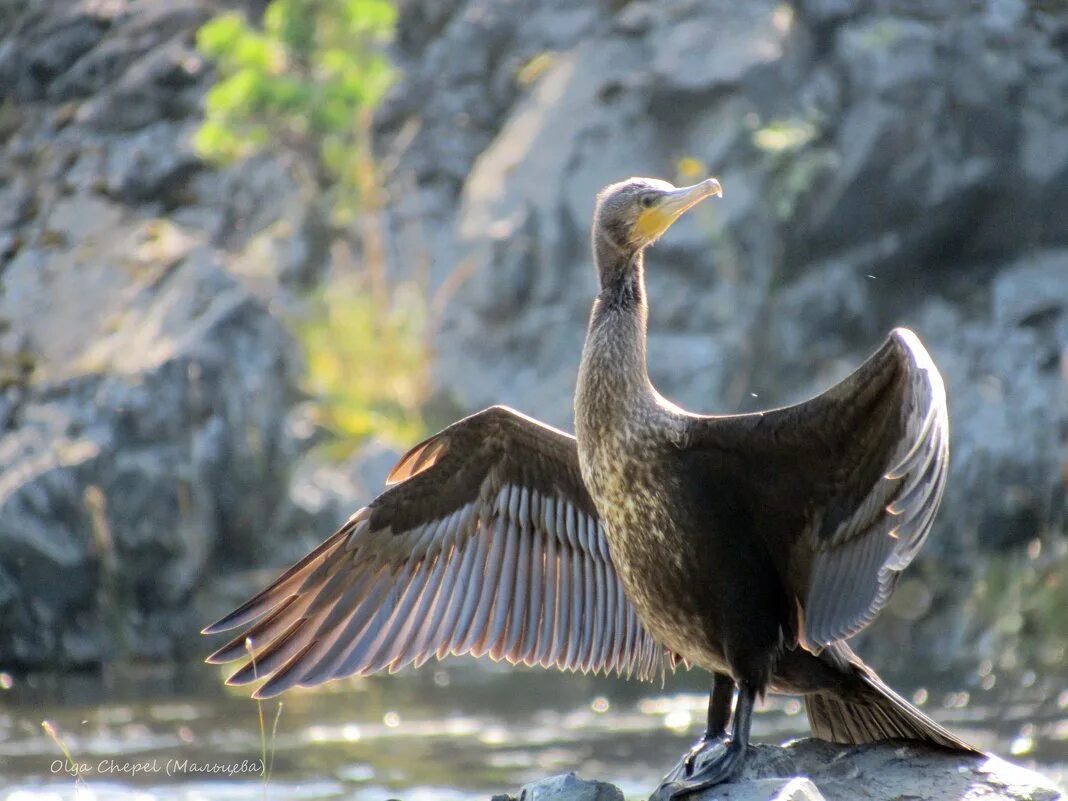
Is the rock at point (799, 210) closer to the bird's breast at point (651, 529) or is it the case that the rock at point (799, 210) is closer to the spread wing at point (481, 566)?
the spread wing at point (481, 566)

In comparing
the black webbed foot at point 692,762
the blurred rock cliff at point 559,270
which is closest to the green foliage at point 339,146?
the blurred rock cliff at point 559,270

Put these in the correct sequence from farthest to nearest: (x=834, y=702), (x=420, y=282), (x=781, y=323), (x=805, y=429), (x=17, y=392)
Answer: (x=420, y=282), (x=781, y=323), (x=17, y=392), (x=834, y=702), (x=805, y=429)

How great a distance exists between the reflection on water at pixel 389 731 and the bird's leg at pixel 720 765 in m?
3.15

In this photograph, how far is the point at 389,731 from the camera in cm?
1021

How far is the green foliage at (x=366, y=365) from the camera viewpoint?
1488 cm

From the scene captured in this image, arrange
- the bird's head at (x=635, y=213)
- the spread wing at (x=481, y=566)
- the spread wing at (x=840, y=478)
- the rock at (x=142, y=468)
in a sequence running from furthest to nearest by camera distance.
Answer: the rock at (x=142, y=468)
the spread wing at (x=481, y=566)
the bird's head at (x=635, y=213)
the spread wing at (x=840, y=478)

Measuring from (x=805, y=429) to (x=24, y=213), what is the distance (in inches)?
535

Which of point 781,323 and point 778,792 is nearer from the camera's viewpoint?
point 778,792

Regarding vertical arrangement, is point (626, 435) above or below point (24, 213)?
above

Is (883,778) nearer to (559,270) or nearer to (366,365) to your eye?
(366,365)

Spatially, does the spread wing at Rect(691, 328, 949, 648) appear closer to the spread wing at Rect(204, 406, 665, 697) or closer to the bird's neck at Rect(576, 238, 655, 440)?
the bird's neck at Rect(576, 238, 655, 440)

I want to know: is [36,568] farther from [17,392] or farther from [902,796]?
[902,796]

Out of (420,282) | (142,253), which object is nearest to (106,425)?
(142,253)

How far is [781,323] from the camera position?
1520 cm
